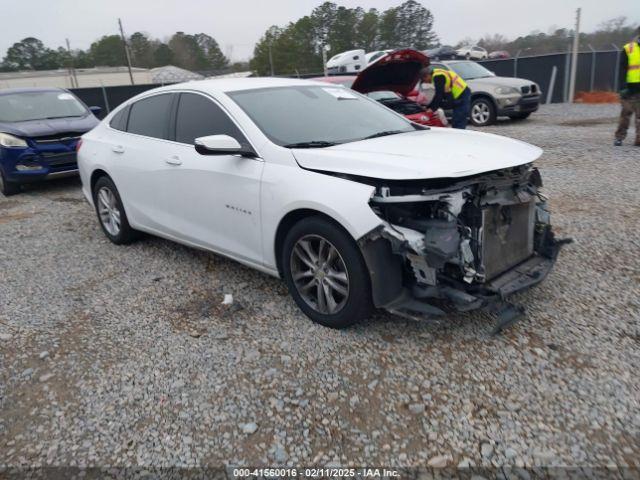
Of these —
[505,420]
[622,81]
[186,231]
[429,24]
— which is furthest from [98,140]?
[429,24]

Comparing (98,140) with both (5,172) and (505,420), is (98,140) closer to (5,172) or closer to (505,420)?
(5,172)

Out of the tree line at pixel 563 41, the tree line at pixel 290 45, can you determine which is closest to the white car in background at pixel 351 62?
the tree line at pixel 563 41

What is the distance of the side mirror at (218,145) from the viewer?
11.7 ft

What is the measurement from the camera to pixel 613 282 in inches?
158

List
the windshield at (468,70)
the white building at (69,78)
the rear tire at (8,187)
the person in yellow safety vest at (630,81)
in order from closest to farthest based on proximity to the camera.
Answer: the rear tire at (8,187) → the person in yellow safety vest at (630,81) → the windshield at (468,70) → the white building at (69,78)

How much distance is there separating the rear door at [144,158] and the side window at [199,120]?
0.18 m

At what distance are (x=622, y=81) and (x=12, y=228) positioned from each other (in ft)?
31.7

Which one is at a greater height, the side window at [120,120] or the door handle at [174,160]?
the side window at [120,120]

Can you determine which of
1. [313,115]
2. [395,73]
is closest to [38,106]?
[395,73]

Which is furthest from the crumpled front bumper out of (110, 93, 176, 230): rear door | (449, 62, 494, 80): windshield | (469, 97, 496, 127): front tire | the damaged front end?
(449, 62, 494, 80): windshield

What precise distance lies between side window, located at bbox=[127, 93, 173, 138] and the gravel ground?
1300 mm

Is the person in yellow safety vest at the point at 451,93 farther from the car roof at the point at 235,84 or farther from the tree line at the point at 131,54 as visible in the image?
the tree line at the point at 131,54

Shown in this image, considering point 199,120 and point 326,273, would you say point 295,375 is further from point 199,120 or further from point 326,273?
point 199,120

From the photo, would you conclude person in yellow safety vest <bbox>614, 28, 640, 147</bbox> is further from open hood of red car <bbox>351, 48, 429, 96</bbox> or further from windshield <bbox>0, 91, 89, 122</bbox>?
windshield <bbox>0, 91, 89, 122</bbox>
